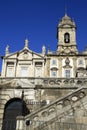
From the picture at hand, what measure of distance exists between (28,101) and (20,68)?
32.4m

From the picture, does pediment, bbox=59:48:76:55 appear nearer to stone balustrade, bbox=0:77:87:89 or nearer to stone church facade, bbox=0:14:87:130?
stone church facade, bbox=0:14:87:130

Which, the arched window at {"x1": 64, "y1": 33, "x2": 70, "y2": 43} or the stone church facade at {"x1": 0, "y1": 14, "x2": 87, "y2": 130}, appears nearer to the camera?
the stone church facade at {"x1": 0, "y1": 14, "x2": 87, "y2": 130}

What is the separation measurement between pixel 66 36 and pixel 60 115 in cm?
4511

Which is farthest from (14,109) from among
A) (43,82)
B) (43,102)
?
(43,82)

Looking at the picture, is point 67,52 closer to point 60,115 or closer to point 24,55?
point 24,55

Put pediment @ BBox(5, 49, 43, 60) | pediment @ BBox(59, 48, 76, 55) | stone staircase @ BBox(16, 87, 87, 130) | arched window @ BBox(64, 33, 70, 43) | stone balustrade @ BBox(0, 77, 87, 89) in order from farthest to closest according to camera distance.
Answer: arched window @ BBox(64, 33, 70, 43) < pediment @ BBox(59, 48, 76, 55) < pediment @ BBox(5, 49, 43, 60) < stone balustrade @ BBox(0, 77, 87, 89) < stone staircase @ BBox(16, 87, 87, 130)

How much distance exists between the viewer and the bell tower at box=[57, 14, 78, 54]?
5348 cm

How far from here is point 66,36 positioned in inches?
2224

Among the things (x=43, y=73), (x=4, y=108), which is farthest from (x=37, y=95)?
(x=43, y=73)

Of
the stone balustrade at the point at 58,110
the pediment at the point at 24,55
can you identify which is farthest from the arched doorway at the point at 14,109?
the pediment at the point at 24,55

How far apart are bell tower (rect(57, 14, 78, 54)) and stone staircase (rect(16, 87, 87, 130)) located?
39.9 meters

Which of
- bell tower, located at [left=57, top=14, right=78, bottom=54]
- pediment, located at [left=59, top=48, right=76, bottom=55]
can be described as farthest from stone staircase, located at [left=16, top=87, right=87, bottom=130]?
bell tower, located at [left=57, top=14, right=78, bottom=54]

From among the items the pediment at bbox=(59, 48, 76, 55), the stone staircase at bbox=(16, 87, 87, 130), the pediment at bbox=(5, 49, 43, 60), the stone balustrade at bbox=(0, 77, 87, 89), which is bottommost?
the stone staircase at bbox=(16, 87, 87, 130)

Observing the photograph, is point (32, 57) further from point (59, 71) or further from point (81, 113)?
point (81, 113)
